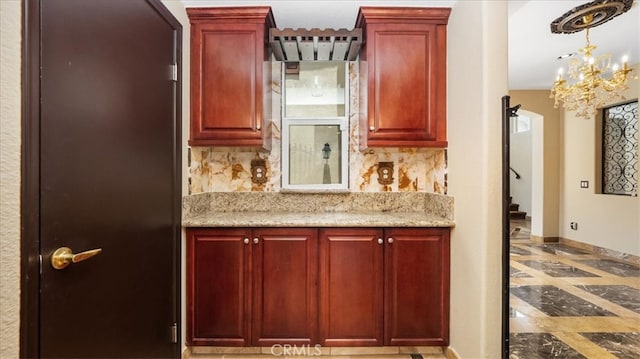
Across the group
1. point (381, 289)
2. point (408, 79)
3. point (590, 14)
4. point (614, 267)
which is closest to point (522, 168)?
point (614, 267)

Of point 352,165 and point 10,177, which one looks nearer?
point 10,177

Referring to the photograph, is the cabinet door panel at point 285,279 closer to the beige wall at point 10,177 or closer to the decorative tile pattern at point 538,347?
the beige wall at point 10,177

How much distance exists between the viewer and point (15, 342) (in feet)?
3.18

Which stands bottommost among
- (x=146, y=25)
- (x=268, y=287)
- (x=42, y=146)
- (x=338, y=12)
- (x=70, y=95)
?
(x=268, y=287)

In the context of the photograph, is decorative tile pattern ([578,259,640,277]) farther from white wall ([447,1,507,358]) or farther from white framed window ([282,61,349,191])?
white framed window ([282,61,349,191])

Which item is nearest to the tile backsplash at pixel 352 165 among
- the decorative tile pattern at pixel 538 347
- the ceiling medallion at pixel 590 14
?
the decorative tile pattern at pixel 538 347

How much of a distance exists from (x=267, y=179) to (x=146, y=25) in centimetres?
140

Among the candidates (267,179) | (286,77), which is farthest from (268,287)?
(286,77)

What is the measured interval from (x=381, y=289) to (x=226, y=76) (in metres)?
1.85

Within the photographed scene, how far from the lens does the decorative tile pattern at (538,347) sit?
215cm

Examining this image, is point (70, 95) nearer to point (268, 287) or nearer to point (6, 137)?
point (6, 137)

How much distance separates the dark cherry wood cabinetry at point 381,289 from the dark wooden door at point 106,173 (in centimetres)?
101

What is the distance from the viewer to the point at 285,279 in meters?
2.08

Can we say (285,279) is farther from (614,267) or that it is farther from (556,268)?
(614,267)
